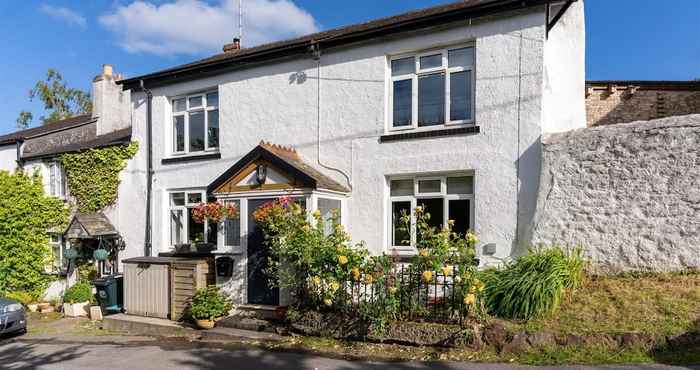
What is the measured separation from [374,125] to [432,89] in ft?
4.62

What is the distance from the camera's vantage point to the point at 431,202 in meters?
9.81

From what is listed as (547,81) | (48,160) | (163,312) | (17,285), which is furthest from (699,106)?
(17,285)

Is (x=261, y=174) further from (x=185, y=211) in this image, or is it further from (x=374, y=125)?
(x=185, y=211)

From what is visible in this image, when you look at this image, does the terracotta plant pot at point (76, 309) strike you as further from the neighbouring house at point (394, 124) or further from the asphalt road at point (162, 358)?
the neighbouring house at point (394, 124)

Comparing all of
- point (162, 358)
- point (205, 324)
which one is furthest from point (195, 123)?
point (162, 358)

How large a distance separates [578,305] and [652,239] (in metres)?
1.82

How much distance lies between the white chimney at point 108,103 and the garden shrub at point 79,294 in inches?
232

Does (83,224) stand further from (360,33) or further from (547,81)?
(547,81)

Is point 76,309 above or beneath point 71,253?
beneath

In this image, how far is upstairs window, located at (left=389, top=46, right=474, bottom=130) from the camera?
9570 millimetres

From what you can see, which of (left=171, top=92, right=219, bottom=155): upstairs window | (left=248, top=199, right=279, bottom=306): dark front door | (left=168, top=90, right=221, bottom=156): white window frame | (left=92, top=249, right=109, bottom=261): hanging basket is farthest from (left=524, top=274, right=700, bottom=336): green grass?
(left=92, top=249, right=109, bottom=261): hanging basket

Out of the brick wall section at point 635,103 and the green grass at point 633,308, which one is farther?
the brick wall section at point 635,103

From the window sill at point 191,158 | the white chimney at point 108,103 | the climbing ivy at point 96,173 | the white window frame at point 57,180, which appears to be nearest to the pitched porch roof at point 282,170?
the window sill at point 191,158

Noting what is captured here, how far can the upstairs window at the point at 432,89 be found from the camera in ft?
31.4
